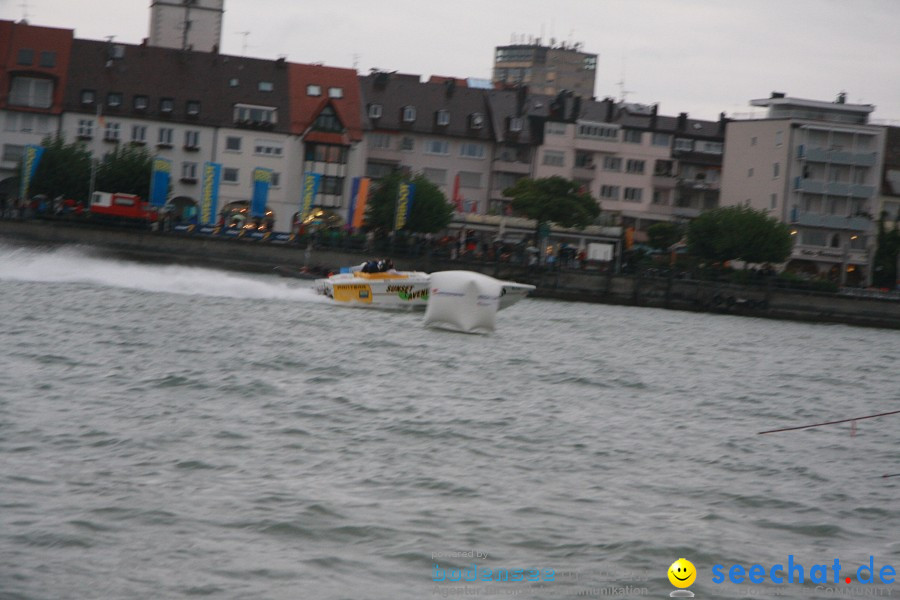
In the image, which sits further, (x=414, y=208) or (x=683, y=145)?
(x=683, y=145)

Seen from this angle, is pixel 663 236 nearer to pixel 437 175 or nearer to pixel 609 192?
pixel 609 192

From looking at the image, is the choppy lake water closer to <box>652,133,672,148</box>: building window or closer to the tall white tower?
<box>652,133,672,148</box>: building window

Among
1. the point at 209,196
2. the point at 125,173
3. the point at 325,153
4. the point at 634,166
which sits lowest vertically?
the point at 209,196

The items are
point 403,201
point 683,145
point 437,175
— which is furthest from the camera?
point 683,145

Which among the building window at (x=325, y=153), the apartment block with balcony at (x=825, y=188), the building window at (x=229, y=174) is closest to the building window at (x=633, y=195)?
the apartment block with balcony at (x=825, y=188)

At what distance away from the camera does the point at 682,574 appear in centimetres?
1092

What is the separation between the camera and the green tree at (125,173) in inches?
2761

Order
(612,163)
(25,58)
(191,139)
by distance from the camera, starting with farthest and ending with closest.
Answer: (612,163) → (191,139) → (25,58)

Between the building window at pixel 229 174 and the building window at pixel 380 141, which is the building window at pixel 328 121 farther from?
the building window at pixel 380 141

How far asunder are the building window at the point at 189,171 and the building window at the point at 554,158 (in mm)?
25626

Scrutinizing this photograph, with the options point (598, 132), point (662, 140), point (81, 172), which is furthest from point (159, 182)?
point (662, 140)

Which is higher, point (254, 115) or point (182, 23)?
→ point (182, 23)

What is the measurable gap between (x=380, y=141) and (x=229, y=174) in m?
12.1

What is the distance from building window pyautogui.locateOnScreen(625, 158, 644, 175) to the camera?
312ft
